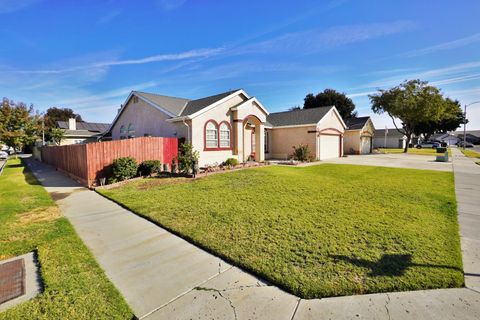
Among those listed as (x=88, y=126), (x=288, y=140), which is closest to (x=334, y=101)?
(x=288, y=140)

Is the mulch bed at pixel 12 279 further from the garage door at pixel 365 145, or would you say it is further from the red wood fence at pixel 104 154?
the garage door at pixel 365 145

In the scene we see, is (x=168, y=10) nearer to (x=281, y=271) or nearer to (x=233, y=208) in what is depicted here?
(x=233, y=208)

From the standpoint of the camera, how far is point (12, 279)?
147 inches

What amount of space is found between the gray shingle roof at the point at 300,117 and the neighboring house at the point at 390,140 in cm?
3776

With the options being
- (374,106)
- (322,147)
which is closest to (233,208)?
(322,147)

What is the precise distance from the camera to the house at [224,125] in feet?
51.6

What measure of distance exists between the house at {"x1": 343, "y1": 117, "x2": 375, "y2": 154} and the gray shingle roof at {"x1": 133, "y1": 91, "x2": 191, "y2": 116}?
24.0 meters

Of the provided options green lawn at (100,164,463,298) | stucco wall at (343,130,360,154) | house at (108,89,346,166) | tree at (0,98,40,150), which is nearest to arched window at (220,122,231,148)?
house at (108,89,346,166)

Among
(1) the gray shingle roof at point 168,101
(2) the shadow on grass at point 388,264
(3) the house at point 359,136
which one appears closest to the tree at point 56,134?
(1) the gray shingle roof at point 168,101

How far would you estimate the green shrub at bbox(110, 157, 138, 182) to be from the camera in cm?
1158

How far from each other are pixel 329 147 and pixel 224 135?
14075mm

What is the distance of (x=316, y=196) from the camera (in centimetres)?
834

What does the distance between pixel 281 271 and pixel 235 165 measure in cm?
1313

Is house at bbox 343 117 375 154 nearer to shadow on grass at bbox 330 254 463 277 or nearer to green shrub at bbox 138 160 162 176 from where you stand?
green shrub at bbox 138 160 162 176
